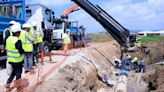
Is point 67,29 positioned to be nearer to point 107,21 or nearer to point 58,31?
point 58,31

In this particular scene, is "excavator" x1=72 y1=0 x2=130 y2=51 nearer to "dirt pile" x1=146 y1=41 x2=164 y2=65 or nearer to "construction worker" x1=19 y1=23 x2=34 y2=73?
"dirt pile" x1=146 y1=41 x2=164 y2=65

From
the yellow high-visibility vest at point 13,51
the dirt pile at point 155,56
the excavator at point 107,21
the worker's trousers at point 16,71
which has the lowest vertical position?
the dirt pile at point 155,56

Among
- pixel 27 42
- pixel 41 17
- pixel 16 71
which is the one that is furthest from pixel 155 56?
pixel 16 71

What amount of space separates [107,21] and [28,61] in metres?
12.5

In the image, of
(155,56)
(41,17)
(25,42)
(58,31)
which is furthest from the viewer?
(155,56)

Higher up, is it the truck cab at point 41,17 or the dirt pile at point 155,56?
the truck cab at point 41,17

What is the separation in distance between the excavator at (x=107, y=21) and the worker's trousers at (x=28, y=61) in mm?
11415

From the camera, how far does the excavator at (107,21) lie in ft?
77.6

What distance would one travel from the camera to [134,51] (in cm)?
3141

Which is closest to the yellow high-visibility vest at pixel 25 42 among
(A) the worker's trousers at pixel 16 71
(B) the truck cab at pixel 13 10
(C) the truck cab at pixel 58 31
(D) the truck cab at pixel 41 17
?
(A) the worker's trousers at pixel 16 71

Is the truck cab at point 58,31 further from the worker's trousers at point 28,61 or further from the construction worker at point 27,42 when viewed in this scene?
the construction worker at point 27,42

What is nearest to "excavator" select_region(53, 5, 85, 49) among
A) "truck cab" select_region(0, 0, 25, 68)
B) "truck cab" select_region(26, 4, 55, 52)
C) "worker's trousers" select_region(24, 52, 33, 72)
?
"truck cab" select_region(26, 4, 55, 52)

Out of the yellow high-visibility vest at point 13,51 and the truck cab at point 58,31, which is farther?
the truck cab at point 58,31

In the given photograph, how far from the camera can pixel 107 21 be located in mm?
24047
